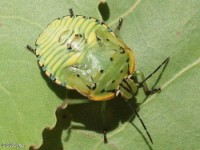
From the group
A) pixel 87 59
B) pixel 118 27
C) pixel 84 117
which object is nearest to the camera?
pixel 87 59

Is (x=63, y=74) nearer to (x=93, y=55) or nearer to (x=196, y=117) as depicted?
(x=93, y=55)

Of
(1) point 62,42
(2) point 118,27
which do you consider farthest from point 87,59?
(2) point 118,27

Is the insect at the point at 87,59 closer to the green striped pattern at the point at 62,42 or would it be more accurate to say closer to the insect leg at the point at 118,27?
the green striped pattern at the point at 62,42

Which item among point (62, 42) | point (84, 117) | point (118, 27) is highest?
point (62, 42)

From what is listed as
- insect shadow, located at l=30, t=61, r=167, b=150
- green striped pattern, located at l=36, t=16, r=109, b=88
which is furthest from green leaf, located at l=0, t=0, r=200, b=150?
green striped pattern, located at l=36, t=16, r=109, b=88

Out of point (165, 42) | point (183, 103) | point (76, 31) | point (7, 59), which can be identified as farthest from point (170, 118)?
point (7, 59)

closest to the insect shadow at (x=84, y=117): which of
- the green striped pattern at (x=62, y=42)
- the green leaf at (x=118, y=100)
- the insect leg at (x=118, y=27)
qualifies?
the green leaf at (x=118, y=100)

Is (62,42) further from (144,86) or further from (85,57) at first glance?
(144,86)

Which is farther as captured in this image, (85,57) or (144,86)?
(144,86)
